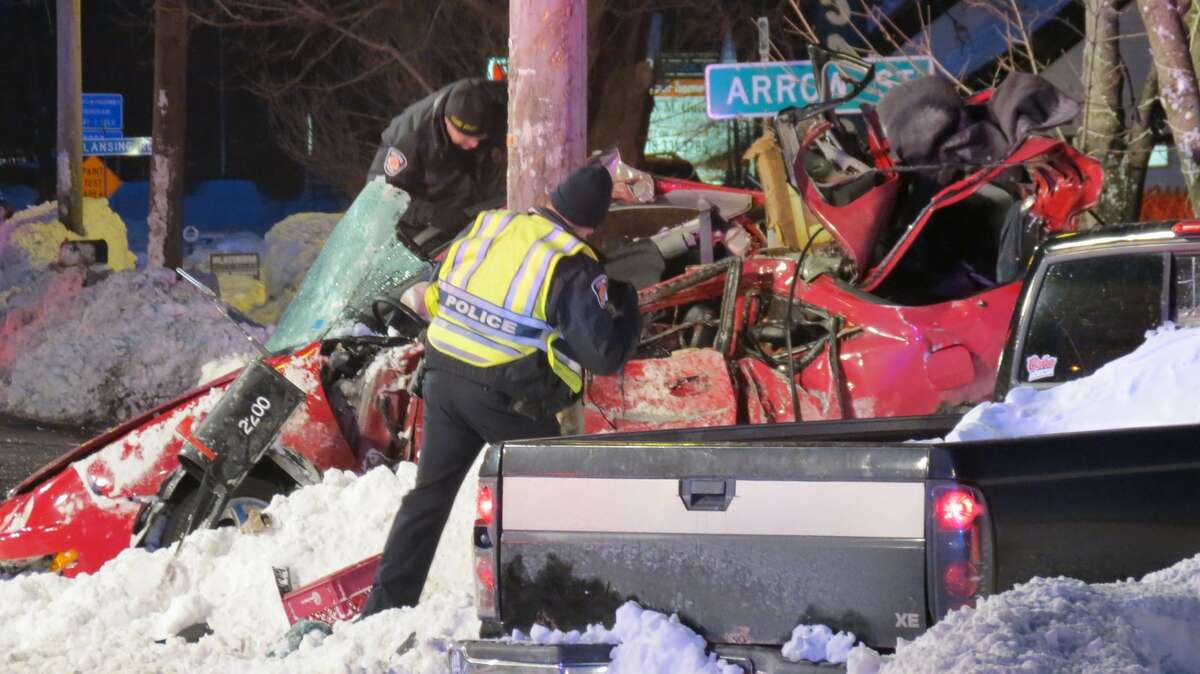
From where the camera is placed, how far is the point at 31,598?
7180 mm

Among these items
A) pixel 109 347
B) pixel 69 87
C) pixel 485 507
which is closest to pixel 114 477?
pixel 485 507

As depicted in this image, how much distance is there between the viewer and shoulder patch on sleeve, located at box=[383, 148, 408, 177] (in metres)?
8.58

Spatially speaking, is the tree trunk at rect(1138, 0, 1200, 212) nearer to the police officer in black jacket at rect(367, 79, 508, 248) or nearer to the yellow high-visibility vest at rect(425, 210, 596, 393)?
the police officer in black jacket at rect(367, 79, 508, 248)

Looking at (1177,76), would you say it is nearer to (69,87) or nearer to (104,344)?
(104,344)

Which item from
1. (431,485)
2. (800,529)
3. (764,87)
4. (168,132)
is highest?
(764,87)

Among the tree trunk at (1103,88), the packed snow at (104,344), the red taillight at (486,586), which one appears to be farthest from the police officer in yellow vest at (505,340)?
the packed snow at (104,344)

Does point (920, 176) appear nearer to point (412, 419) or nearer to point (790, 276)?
point (790, 276)

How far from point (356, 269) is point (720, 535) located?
15.3ft

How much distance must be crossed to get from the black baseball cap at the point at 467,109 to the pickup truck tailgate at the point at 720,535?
4740mm

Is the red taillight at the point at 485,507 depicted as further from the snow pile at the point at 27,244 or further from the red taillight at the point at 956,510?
the snow pile at the point at 27,244

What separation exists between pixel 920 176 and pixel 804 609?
4743 millimetres

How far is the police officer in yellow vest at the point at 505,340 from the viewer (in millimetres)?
5773

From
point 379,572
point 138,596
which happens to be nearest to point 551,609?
point 379,572

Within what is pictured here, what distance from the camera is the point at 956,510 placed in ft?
12.3
